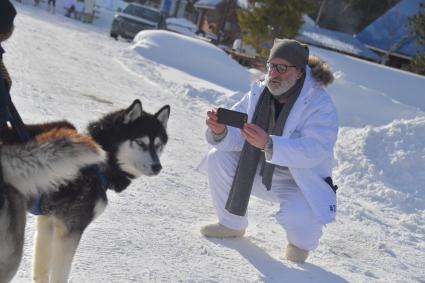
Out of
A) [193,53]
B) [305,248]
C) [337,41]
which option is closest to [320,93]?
[305,248]

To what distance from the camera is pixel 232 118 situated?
3.62m

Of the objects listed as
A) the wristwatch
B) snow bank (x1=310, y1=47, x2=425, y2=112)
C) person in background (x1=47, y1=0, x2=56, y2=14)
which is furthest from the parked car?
the wristwatch

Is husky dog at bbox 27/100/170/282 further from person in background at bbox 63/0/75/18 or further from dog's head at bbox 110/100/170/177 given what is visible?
person in background at bbox 63/0/75/18

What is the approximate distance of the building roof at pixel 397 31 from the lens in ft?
79.6

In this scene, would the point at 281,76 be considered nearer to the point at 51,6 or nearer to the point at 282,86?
the point at 282,86

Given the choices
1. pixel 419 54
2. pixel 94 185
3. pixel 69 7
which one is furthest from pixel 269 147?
pixel 69 7

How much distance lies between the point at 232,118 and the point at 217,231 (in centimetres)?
97

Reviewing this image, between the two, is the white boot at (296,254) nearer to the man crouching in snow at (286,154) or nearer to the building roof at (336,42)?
the man crouching in snow at (286,154)

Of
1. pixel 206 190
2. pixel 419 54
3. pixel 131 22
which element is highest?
pixel 419 54

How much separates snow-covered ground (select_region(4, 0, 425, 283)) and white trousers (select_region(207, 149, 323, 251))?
0.20 m

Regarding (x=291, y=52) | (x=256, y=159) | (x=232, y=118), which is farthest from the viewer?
(x=256, y=159)

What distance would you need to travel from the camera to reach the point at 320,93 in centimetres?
386

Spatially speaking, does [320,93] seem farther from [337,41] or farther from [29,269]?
[337,41]

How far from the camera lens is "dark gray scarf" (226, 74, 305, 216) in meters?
3.81
